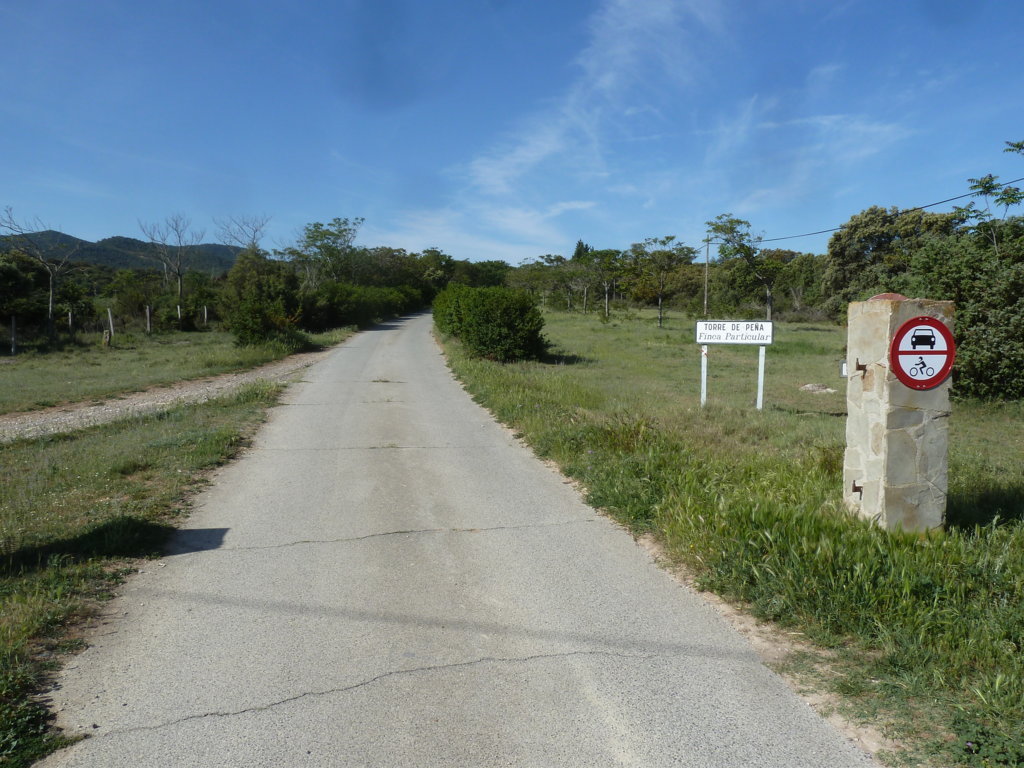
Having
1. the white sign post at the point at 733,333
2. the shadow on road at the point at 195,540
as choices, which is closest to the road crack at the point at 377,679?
the shadow on road at the point at 195,540

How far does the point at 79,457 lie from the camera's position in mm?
7984

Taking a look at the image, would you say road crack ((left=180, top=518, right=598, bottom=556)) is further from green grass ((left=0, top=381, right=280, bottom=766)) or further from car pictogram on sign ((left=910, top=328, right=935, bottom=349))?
car pictogram on sign ((left=910, top=328, right=935, bottom=349))

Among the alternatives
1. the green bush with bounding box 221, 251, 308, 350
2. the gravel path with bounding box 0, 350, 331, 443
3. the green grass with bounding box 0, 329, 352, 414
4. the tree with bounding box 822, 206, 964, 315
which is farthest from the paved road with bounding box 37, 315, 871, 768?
the tree with bounding box 822, 206, 964, 315

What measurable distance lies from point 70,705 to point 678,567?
11.7ft

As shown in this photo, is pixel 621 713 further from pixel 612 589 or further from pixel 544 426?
pixel 544 426

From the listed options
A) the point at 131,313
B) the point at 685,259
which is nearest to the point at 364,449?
the point at 131,313

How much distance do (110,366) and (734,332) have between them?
64.4ft

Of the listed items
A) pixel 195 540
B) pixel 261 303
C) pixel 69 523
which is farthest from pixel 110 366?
pixel 195 540

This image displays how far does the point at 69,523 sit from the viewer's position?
552 cm

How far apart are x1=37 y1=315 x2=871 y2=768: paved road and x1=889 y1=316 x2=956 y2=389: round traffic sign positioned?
2.06 m

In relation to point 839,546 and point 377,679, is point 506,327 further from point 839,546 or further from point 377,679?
point 377,679

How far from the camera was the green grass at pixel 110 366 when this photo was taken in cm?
1536

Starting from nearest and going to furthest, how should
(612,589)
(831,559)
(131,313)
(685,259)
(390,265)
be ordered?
(831,559), (612,589), (131,313), (685,259), (390,265)

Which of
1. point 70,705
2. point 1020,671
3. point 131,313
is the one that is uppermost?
point 131,313
